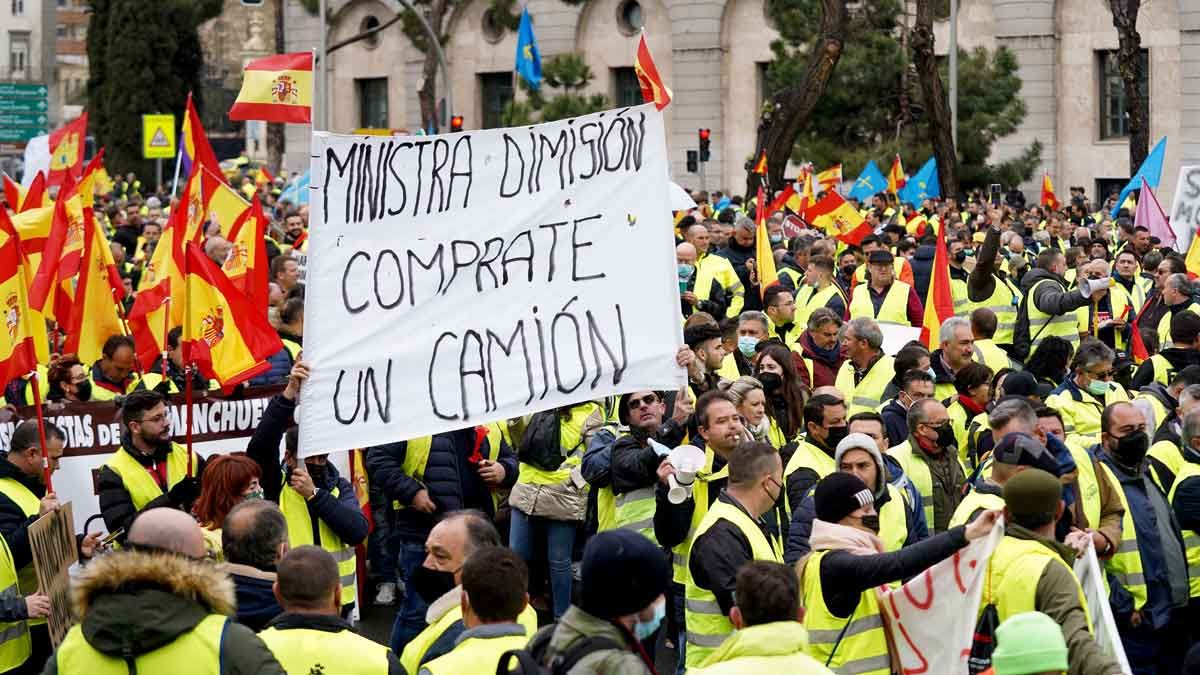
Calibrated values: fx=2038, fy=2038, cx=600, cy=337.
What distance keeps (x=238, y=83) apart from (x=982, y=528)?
66.0 metres

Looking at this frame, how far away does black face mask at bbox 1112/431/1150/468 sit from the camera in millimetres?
8148

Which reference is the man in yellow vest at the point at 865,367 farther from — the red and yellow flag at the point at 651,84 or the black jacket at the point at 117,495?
the black jacket at the point at 117,495

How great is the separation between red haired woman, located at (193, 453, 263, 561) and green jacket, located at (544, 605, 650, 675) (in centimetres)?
265

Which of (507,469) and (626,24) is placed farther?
(626,24)

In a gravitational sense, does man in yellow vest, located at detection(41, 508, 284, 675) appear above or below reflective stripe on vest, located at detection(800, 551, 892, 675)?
above

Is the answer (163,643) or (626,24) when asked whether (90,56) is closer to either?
(626,24)

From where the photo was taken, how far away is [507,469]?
9.89m

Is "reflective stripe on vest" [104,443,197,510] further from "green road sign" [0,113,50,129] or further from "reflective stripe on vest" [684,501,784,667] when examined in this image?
"green road sign" [0,113,50,129]

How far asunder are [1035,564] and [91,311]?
22.2ft

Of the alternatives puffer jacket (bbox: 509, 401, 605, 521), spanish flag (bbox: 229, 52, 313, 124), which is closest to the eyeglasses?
puffer jacket (bbox: 509, 401, 605, 521)

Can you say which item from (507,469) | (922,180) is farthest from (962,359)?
(922,180)

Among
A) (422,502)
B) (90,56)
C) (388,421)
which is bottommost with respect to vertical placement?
(422,502)

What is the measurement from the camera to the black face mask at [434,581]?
20.5ft

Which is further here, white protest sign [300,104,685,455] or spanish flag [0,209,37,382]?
spanish flag [0,209,37,382]
